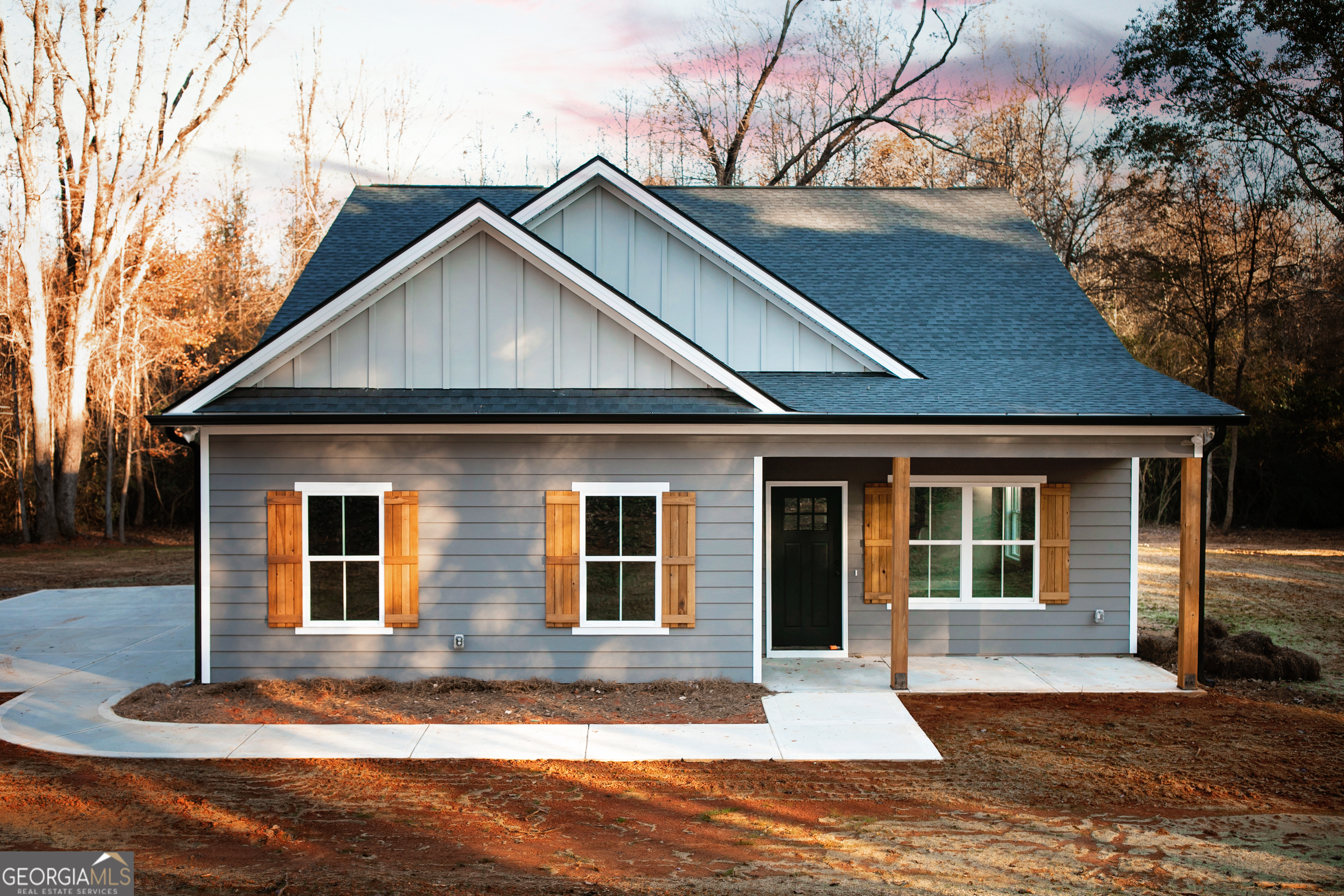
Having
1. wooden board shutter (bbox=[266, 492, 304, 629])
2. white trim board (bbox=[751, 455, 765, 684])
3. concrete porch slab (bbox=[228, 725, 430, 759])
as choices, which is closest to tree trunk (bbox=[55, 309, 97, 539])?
wooden board shutter (bbox=[266, 492, 304, 629])

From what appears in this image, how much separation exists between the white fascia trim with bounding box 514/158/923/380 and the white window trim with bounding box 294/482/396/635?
386 centimetres

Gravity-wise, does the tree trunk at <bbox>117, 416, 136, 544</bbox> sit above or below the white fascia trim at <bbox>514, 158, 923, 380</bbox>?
below

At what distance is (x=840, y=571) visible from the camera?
10250mm

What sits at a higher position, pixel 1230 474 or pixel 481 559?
pixel 1230 474

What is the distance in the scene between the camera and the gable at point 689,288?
10352mm

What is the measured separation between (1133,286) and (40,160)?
30143 millimetres

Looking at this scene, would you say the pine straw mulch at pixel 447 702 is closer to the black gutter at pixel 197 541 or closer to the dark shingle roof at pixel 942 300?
the black gutter at pixel 197 541

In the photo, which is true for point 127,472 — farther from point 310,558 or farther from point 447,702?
point 447,702

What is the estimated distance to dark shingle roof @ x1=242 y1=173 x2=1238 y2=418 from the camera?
927 cm

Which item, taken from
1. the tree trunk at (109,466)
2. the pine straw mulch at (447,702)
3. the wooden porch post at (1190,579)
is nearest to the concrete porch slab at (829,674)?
the pine straw mulch at (447,702)

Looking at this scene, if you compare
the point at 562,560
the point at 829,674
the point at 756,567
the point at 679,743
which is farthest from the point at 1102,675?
the point at 562,560

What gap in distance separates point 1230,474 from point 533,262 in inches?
1001

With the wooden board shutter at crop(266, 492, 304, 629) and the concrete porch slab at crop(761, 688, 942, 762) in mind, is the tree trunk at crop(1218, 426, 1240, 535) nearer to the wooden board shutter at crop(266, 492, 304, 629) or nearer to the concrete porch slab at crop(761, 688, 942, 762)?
the concrete porch slab at crop(761, 688, 942, 762)

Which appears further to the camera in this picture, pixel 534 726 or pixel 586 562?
pixel 586 562
